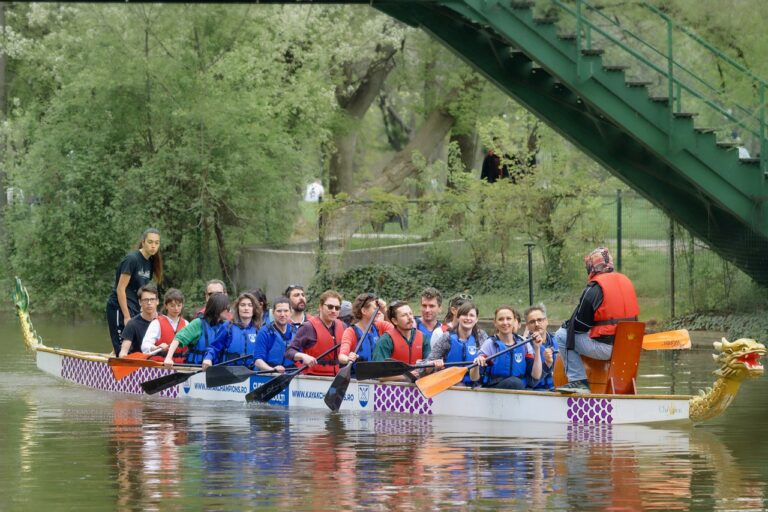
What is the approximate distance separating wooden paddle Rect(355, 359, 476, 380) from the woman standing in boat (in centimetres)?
360

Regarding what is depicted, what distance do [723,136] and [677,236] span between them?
2141 millimetres

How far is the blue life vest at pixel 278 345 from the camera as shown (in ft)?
58.0

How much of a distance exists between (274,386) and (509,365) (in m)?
2.94

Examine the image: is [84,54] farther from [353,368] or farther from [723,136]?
[353,368]

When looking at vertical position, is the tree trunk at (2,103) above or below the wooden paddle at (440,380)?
above

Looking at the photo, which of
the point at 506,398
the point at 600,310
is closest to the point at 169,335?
the point at 506,398

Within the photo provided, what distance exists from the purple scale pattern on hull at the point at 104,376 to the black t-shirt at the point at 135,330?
42 centimetres

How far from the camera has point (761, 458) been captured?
518 inches

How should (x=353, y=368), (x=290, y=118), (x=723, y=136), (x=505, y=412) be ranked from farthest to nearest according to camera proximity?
(x=290, y=118), (x=723, y=136), (x=353, y=368), (x=505, y=412)

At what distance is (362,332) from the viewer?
16828 mm

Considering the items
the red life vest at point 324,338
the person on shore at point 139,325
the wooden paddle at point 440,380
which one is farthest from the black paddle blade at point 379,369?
the person on shore at point 139,325

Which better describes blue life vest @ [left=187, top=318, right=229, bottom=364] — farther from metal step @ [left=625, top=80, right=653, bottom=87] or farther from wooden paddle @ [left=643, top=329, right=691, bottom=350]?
metal step @ [left=625, top=80, right=653, bottom=87]

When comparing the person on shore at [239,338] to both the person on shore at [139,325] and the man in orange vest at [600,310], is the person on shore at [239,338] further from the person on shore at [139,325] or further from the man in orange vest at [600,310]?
the man in orange vest at [600,310]

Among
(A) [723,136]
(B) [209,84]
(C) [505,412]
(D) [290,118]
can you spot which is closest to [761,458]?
(C) [505,412]
